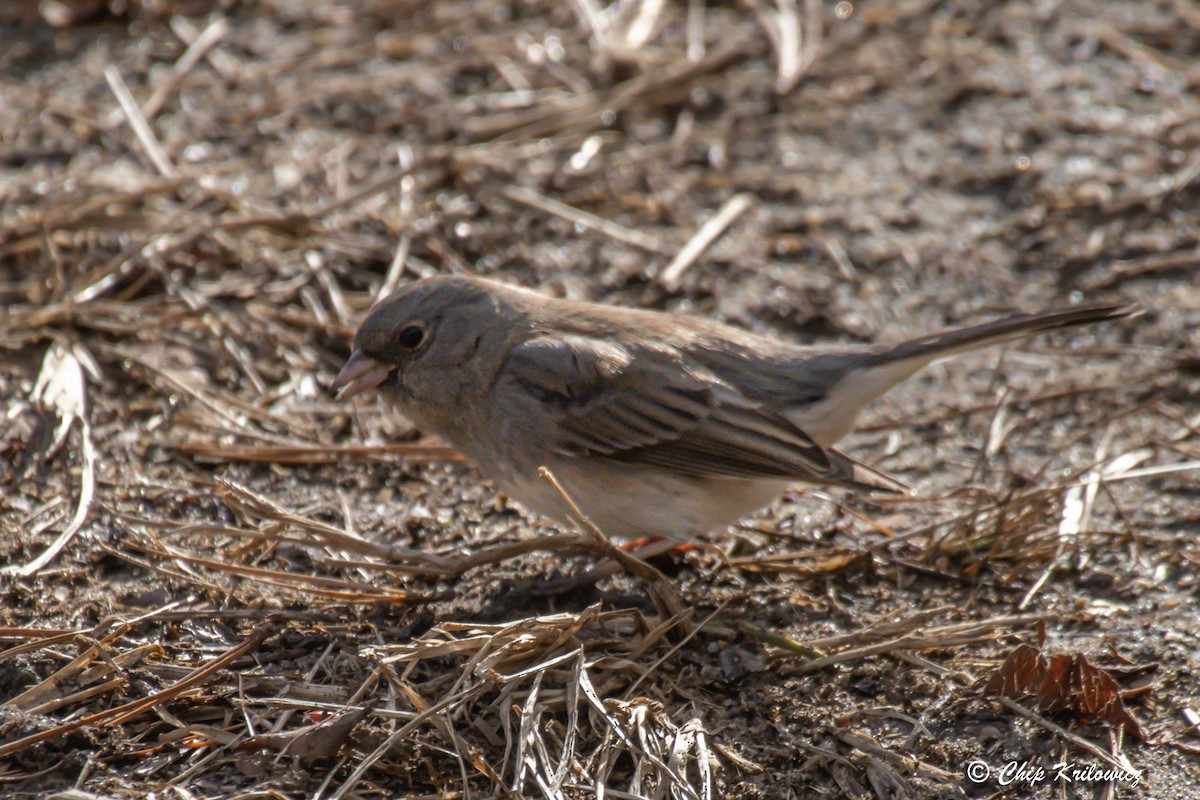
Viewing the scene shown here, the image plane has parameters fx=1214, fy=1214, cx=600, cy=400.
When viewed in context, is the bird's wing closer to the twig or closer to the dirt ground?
the dirt ground

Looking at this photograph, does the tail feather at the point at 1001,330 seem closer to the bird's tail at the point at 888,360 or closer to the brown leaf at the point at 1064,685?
the bird's tail at the point at 888,360

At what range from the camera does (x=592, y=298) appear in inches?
194

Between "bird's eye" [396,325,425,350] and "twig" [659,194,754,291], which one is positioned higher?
"bird's eye" [396,325,425,350]

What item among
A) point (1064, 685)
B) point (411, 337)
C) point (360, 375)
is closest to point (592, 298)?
point (411, 337)

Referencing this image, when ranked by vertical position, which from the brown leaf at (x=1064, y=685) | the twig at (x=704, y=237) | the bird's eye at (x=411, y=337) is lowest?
the brown leaf at (x=1064, y=685)

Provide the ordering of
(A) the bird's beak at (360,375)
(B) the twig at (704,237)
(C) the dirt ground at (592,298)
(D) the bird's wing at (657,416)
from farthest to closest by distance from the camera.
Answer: (B) the twig at (704,237)
(A) the bird's beak at (360,375)
(D) the bird's wing at (657,416)
(C) the dirt ground at (592,298)

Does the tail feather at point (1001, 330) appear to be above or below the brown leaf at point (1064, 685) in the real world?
above

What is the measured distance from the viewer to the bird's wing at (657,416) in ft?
11.8

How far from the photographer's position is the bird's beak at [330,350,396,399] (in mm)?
3834

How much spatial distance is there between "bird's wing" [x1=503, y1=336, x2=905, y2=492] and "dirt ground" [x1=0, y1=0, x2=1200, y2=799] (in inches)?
12.7

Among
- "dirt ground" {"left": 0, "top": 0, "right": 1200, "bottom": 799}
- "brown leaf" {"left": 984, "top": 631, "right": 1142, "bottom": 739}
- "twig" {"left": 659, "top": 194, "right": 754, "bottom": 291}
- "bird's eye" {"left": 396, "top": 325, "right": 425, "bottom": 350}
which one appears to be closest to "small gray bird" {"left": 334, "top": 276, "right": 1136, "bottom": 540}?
"bird's eye" {"left": 396, "top": 325, "right": 425, "bottom": 350}

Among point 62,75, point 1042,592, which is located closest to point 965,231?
point 1042,592

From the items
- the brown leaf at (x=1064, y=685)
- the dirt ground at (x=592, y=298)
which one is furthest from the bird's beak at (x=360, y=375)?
the brown leaf at (x=1064, y=685)

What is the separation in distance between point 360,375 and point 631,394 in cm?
87
